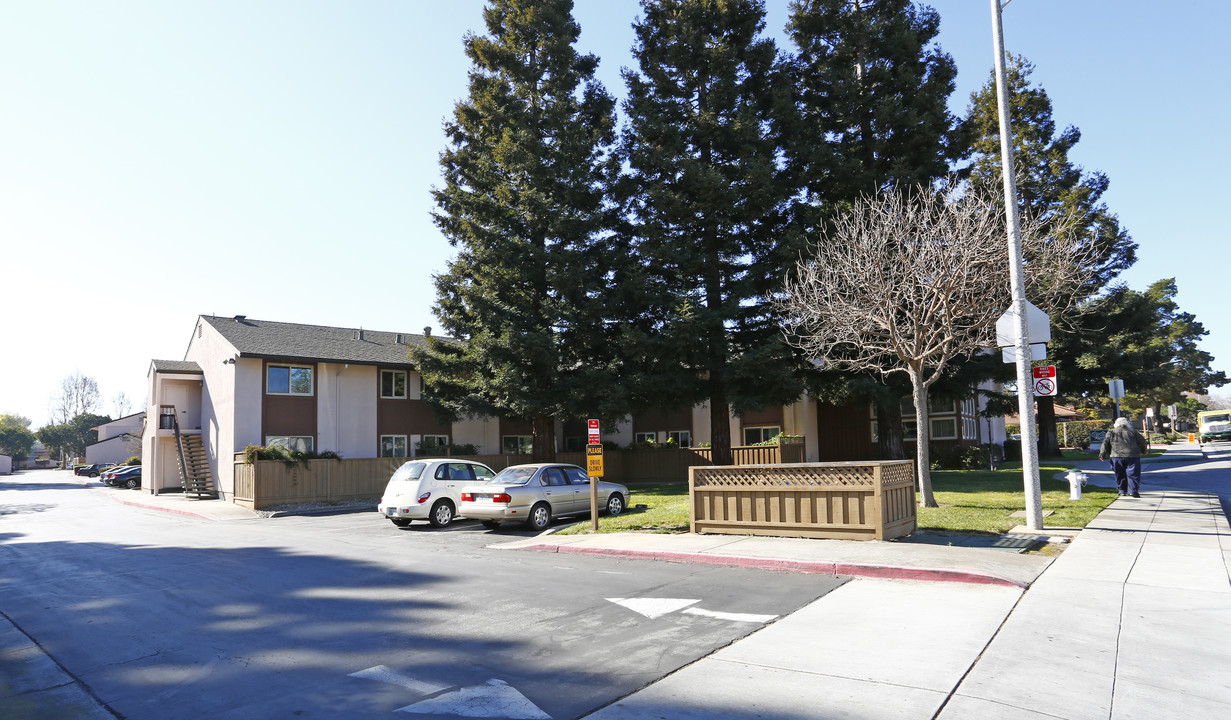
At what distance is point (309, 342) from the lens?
107ft

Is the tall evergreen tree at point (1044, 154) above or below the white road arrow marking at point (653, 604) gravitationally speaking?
above

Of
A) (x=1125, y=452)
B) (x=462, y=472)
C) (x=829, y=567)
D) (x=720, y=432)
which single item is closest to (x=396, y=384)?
(x=720, y=432)

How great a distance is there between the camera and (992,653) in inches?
233

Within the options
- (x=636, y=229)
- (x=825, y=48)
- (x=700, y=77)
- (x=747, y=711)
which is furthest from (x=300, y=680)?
(x=825, y=48)

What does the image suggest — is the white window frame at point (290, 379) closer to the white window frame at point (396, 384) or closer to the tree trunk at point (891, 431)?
the white window frame at point (396, 384)

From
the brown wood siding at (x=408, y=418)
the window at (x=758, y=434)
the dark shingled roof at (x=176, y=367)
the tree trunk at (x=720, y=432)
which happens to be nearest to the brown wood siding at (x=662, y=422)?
the window at (x=758, y=434)

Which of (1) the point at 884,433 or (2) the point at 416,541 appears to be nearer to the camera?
(2) the point at 416,541

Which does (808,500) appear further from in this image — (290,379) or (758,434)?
(758,434)

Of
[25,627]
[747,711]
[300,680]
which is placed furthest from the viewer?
[25,627]

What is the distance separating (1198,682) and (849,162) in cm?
2129

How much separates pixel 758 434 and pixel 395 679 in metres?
32.7

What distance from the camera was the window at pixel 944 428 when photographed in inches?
1422

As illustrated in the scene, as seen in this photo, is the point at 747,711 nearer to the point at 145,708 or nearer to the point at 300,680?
the point at 300,680

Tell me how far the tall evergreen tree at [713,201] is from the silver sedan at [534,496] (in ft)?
25.4
